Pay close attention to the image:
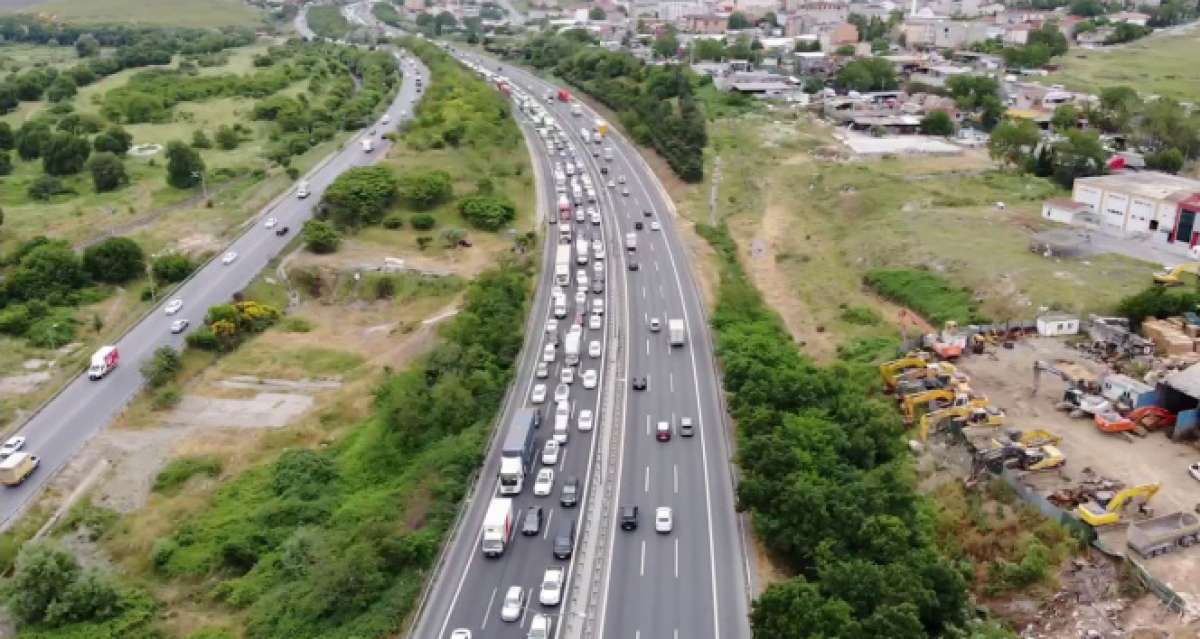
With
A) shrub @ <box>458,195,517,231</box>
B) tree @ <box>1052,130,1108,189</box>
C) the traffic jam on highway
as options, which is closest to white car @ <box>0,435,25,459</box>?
the traffic jam on highway

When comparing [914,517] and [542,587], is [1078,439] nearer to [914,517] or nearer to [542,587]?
[914,517]

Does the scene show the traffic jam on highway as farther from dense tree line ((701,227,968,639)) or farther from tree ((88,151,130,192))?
tree ((88,151,130,192))

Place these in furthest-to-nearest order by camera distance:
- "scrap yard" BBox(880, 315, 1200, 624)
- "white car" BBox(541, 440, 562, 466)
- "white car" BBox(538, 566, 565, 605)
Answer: "white car" BBox(541, 440, 562, 466), "scrap yard" BBox(880, 315, 1200, 624), "white car" BBox(538, 566, 565, 605)

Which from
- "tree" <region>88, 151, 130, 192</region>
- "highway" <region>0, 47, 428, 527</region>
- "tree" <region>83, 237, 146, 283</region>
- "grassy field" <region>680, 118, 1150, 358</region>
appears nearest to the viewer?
"highway" <region>0, 47, 428, 527</region>

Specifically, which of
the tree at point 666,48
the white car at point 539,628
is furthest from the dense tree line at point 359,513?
the tree at point 666,48

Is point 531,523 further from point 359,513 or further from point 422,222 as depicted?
point 422,222
